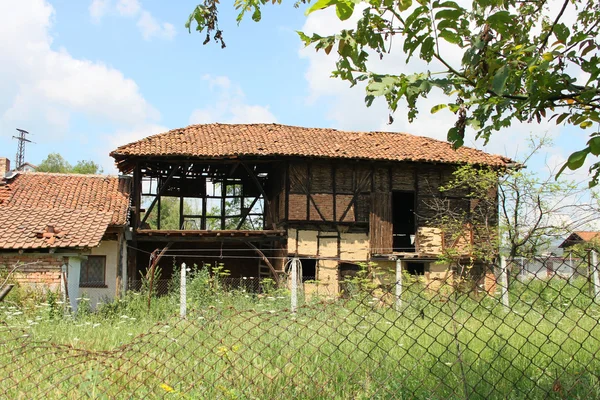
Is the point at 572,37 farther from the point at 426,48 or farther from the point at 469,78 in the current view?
the point at 426,48

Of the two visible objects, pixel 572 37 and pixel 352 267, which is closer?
pixel 572 37

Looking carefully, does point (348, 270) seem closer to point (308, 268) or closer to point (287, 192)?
point (308, 268)

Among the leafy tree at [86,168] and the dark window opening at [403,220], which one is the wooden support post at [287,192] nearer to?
the dark window opening at [403,220]

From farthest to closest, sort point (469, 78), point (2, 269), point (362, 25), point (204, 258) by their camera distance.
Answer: point (204, 258) < point (2, 269) < point (469, 78) < point (362, 25)

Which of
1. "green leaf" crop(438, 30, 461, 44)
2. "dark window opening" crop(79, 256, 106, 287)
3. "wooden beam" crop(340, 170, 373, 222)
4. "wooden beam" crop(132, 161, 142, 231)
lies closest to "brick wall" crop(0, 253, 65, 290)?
"dark window opening" crop(79, 256, 106, 287)

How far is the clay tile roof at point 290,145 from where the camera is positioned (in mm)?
18297

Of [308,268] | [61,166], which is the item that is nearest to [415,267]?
[308,268]

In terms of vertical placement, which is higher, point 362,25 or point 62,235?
point 362,25

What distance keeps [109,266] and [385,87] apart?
16605 millimetres

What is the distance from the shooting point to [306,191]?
18969 mm

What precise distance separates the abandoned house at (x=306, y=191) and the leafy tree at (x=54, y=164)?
111 feet

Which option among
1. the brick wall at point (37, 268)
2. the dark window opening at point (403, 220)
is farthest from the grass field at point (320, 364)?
the dark window opening at point (403, 220)

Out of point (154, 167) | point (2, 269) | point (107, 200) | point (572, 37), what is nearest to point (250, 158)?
point (154, 167)

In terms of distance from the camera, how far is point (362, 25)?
138 inches
